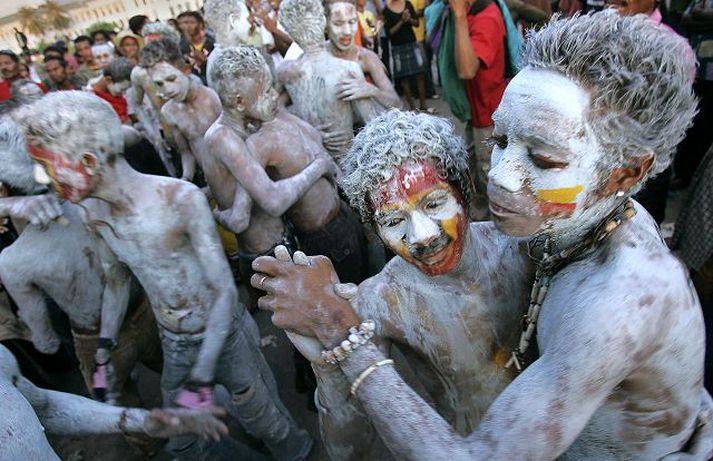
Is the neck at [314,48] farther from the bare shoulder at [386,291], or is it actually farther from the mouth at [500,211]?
the mouth at [500,211]

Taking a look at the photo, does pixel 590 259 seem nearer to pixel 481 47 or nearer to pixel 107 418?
pixel 107 418

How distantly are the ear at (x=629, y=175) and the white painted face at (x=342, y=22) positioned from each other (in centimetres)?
295


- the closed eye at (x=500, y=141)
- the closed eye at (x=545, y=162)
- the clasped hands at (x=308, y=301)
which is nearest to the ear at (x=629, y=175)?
the closed eye at (x=545, y=162)

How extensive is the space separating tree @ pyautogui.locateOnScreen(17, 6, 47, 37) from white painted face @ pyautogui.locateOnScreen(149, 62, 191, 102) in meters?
37.9

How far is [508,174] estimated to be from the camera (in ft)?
3.70

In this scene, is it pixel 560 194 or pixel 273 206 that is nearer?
pixel 560 194

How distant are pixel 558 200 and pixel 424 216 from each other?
37 centimetres

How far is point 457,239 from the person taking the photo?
4.51ft

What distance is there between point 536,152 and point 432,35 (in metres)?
3.81

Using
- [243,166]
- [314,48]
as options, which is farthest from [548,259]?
[314,48]

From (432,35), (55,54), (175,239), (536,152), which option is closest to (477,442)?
(536,152)

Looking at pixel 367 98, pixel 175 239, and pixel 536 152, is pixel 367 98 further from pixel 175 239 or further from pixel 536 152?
pixel 536 152

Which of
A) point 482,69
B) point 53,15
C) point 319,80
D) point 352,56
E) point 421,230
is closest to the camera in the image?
point 421,230

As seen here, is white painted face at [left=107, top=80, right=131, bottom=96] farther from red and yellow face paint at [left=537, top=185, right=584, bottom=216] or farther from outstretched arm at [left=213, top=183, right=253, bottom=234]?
red and yellow face paint at [left=537, top=185, right=584, bottom=216]
